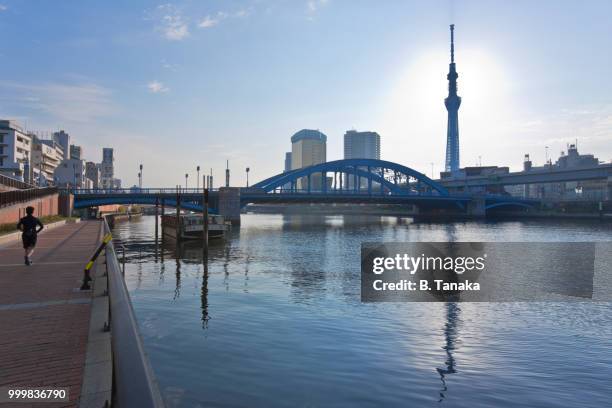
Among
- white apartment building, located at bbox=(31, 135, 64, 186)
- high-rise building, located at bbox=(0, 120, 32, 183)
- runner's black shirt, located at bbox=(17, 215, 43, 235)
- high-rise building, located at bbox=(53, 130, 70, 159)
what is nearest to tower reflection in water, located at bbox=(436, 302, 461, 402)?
runner's black shirt, located at bbox=(17, 215, 43, 235)

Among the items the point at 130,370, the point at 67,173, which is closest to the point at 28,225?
the point at 130,370

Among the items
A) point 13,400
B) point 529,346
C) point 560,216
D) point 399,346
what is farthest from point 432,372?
point 560,216

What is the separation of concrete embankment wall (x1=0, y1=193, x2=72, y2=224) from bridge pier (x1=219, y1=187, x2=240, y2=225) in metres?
28.9

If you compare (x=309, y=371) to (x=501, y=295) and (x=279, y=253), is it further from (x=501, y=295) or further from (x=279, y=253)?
(x=279, y=253)

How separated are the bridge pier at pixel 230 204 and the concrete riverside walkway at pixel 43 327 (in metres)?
76.5

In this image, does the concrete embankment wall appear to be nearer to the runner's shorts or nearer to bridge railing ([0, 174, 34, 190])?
bridge railing ([0, 174, 34, 190])

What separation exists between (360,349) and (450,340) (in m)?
3.47

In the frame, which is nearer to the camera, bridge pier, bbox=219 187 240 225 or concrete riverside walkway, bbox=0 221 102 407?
concrete riverside walkway, bbox=0 221 102 407

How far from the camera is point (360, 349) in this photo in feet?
47.4

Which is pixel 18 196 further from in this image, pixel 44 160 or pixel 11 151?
pixel 44 160

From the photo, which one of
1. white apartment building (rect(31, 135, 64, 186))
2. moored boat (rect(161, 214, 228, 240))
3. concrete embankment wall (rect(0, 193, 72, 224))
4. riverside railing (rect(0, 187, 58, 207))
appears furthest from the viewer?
white apartment building (rect(31, 135, 64, 186))

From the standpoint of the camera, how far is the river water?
11.2 meters

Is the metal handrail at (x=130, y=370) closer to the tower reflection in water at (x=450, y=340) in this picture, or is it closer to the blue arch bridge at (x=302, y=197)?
the tower reflection in water at (x=450, y=340)

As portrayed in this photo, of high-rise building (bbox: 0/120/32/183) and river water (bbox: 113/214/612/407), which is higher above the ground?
high-rise building (bbox: 0/120/32/183)
